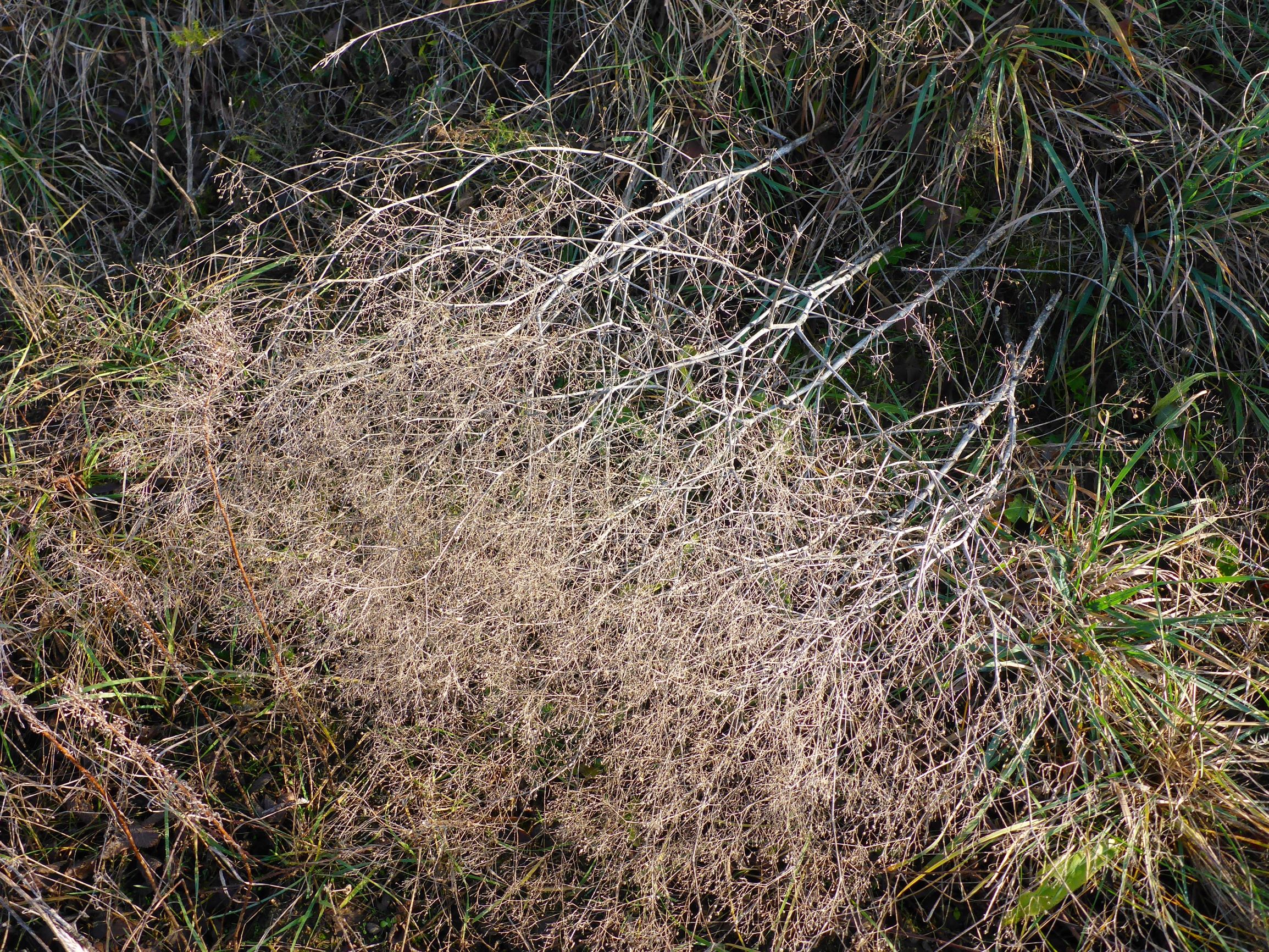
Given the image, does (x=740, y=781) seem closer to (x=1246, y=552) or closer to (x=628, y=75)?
(x=1246, y=552)

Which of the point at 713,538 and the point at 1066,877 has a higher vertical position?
the point at 713,538

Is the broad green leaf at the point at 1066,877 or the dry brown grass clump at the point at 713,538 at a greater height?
the dry brown grass clump at the point at 713,538

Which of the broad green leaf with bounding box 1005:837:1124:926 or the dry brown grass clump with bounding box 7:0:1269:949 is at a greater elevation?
the dry brown grass clump with bounding box 7:0:1269:949

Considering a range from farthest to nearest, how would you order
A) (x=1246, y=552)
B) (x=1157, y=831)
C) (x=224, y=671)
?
(x=224, y=671) < (x=1246, y=552) < (x=1157, y=831)

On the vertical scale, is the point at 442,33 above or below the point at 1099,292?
above

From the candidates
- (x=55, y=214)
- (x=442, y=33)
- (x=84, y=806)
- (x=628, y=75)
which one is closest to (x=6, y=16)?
(x=55, y=214)

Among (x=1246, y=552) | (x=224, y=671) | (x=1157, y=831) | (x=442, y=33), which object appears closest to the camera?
(x=1157, y=831)

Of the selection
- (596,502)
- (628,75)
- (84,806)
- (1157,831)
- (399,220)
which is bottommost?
(84,806)

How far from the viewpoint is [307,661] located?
238 cm

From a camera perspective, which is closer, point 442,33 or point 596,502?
point 596,502

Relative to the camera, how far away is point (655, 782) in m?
1.98

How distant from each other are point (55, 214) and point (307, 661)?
5.74 ft

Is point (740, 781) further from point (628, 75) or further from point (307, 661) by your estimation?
point (628, 75)

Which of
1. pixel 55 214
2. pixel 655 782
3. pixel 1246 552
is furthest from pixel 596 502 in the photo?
pixel 55 214
